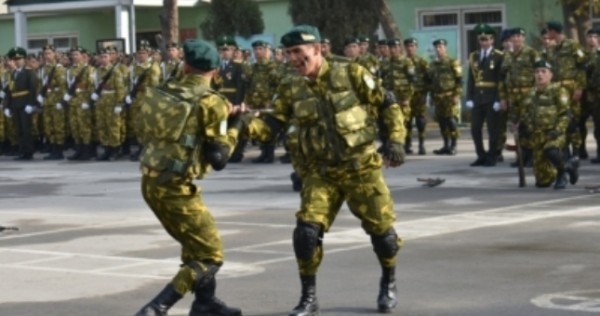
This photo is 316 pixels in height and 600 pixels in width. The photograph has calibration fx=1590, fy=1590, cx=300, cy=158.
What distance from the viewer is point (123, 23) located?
124ft

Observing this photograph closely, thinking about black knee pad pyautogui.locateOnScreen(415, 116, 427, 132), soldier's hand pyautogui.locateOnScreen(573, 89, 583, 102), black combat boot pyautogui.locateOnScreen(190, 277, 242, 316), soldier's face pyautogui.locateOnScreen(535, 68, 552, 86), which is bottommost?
black combat boot pyautogui.locateOnScreen(190, 277, 242, 316)

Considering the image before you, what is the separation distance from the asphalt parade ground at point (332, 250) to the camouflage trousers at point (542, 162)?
29 centimetres

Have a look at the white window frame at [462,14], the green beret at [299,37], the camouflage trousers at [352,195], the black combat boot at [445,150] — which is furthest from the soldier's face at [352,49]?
the green beret at [299,37]

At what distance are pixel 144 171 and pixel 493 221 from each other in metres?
6.19

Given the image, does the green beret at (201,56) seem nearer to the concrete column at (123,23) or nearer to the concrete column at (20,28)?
the concrete column at (123,23)

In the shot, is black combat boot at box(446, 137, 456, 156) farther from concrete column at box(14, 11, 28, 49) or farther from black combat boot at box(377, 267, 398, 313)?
concrete column at box(14, 11, 28, 49)

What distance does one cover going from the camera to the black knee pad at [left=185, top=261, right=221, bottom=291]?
9.41m

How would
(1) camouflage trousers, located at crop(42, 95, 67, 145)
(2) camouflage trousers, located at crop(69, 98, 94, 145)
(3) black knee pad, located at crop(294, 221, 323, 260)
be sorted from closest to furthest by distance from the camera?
(3) black knee pad, located at crop(294, 221, 323, 260), (2) camouflage trousers, located at crop(69, 98, 94, 145), (1) camouflage trousers, located at crop(42, 95, 67, 145)

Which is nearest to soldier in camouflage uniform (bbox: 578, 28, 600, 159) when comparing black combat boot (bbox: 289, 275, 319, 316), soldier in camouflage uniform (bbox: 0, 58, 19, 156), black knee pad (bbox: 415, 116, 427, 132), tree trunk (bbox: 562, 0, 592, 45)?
black knee pad (bbox: 415, 116, 427, 132)

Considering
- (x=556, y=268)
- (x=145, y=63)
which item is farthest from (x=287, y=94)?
(x=145, y=63)

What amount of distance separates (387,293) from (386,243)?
1.09 ft

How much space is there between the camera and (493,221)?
15.0 m

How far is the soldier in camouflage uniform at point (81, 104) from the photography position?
26750 millimetres

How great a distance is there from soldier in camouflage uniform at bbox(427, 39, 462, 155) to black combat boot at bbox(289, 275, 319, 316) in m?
14.5
